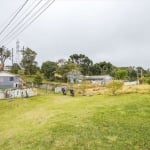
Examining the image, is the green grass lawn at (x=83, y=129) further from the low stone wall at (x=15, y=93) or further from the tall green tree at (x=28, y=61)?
the tall green tree at (x=28, y=61)

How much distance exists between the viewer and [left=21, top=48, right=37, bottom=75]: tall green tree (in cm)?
7969

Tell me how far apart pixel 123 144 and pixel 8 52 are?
69943 millimetres

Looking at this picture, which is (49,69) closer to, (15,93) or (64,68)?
(64,68)

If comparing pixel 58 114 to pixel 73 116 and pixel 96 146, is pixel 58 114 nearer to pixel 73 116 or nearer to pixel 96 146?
pixel 73 116

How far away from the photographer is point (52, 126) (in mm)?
20719

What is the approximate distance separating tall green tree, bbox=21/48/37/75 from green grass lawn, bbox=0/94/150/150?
174 feet

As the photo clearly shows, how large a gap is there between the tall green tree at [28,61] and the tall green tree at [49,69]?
2.92 m

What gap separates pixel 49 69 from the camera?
8044cm

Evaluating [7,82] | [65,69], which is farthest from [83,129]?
[65,69]

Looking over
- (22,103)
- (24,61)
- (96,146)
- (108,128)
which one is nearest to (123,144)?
(96,146)

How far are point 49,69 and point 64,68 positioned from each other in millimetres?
6444

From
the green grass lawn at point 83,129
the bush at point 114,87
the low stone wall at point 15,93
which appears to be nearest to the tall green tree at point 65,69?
the low stone wall at point 15,93

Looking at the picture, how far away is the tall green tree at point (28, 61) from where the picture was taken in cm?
7969

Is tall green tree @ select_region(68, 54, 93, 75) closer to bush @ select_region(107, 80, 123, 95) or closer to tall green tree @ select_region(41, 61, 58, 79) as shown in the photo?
tall green tree @ select_region(41, 61, 58, 79)
